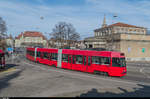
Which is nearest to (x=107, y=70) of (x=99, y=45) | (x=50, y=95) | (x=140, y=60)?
(x=50, y=95)

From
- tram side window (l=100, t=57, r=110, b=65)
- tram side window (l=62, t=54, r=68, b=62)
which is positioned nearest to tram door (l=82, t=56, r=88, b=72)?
tram side window (l=100, t=57, r=110, b=65)

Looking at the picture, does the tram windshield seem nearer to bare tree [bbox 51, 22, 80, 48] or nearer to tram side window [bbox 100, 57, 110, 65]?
tram side window [bbox 100, 57, 110, 65]

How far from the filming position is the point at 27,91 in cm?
1026

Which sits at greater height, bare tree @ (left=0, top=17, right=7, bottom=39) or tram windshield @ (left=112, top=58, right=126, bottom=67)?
bare tree @ (left=0, top=17, right=7, bottom=39)

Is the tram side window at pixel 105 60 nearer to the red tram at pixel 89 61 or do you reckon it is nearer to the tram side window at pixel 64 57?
the red tram at pixel 89 61

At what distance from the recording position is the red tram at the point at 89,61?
15672mm

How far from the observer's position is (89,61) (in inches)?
699

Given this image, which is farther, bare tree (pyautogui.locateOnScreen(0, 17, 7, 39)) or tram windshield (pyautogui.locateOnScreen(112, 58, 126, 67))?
bare tree (pyautogui.locateOnScreen(0, 17, 7, 39))

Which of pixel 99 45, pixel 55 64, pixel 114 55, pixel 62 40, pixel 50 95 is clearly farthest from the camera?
pixel 62 40

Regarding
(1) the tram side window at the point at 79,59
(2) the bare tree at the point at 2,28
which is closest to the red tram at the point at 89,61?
(1) the tram side window at the point at 79,59

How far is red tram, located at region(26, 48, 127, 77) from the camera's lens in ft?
51.4

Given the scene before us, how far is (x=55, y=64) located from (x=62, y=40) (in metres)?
38.9

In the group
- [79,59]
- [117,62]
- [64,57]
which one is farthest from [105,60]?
[64,57]

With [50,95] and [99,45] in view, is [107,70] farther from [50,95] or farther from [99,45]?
[99,45]
